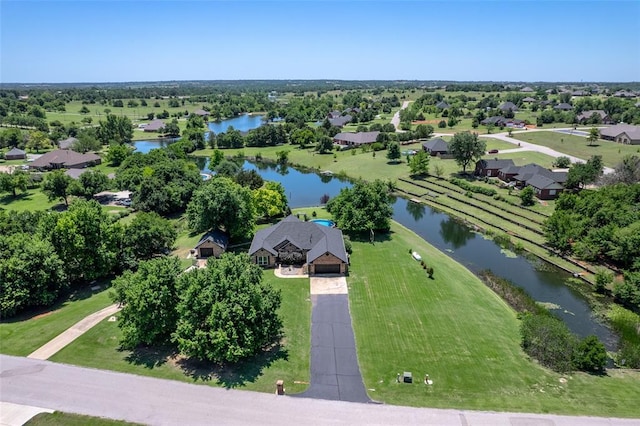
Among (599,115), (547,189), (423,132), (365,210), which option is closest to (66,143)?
(365,210)

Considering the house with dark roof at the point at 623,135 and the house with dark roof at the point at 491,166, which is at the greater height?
→ the house with dark roof at the point at 623,135

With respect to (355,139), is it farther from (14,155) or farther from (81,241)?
(14,155)

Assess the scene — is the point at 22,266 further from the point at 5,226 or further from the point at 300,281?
the point at 300,281

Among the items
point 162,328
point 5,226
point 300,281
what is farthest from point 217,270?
point 5,226

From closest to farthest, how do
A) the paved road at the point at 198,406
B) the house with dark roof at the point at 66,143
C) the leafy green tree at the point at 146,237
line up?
the paved road at the point at 198,406
the leafy green tree at the point at 146,237
the house with dark roof at the point at 66,143

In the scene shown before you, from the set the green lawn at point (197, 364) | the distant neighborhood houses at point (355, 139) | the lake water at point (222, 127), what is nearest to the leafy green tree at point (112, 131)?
the lake water at point (222, 127)

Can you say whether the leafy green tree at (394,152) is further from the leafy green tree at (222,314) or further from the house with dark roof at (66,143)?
the house with dark roof at (66,143)
